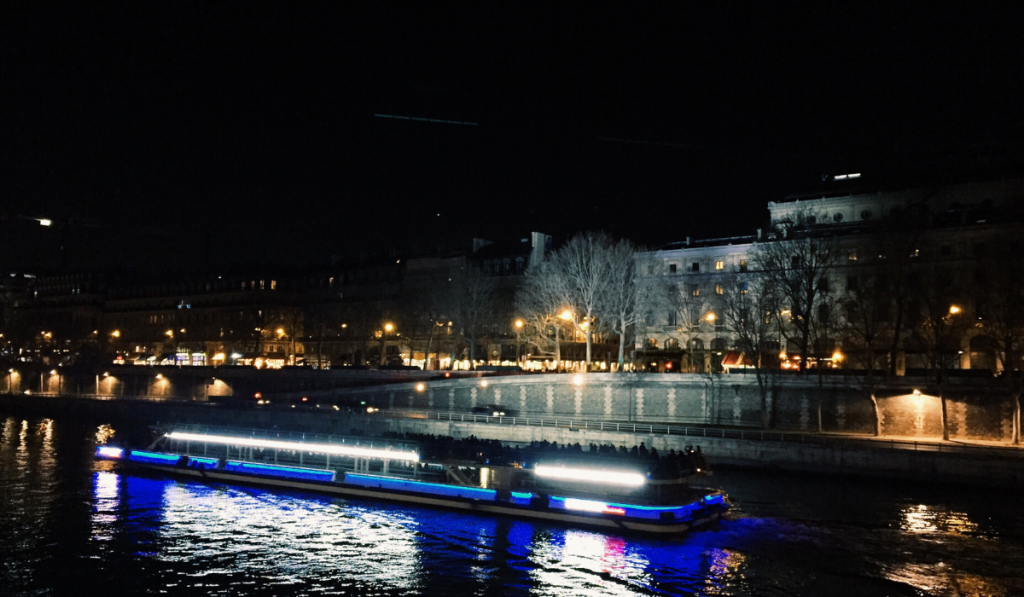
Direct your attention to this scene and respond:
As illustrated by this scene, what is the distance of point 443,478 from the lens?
33.2 m

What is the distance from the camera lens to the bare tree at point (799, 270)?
5319 cm

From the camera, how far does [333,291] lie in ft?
339

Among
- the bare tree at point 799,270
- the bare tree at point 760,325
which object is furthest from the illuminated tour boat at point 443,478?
the bare tree at point 799,270

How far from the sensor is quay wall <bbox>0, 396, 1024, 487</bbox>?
36.9m

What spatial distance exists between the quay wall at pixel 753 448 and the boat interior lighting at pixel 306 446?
13.7 meters

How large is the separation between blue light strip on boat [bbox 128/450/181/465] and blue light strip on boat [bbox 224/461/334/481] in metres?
3.06

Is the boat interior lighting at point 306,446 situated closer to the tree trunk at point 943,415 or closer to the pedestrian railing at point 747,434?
the pedestrian railing at point 747,434

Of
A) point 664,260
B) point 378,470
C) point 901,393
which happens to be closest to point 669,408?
point 901,393

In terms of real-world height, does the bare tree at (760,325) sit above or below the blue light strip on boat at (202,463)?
above

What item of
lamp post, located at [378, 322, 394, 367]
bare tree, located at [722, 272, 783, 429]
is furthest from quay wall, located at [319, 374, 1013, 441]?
lamp post, located at [378, 322, 394, 367]

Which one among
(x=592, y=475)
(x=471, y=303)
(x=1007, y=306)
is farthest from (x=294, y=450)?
(x=471, y=303)

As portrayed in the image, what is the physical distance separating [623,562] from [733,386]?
30711mm

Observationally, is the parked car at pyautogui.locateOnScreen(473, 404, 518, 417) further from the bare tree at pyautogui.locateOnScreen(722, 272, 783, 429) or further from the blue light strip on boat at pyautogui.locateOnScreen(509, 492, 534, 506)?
the blue light strip on boat at pyautogui.locateOnScreen(509, 492, 534, 506)

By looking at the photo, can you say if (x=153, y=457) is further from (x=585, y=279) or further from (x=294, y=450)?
(x=585, y=279)
